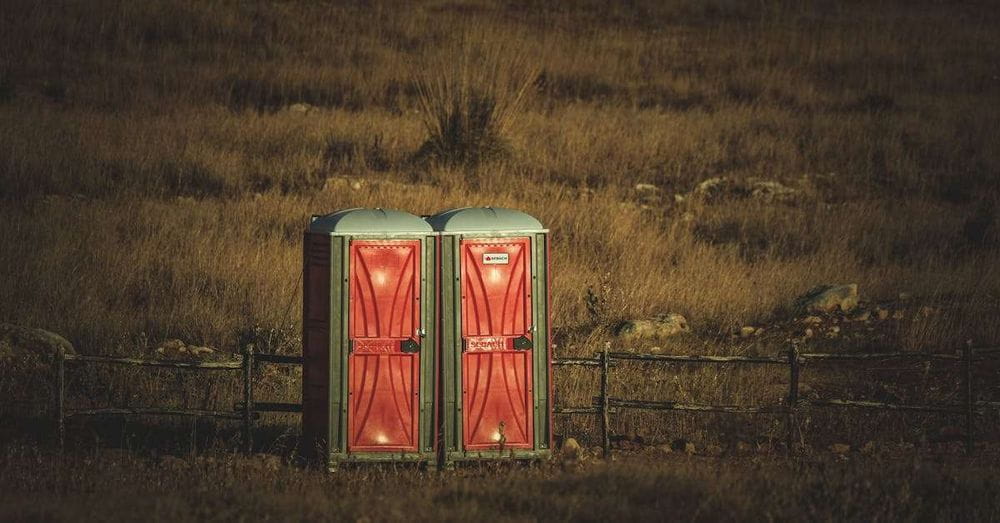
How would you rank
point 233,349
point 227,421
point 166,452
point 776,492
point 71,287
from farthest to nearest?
1. point 71,287
2. point 233,349
3. point 227,421
4. point 166,452
5. point 776,492

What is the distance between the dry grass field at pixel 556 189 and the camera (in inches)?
386

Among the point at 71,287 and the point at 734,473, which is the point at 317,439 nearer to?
the point at 734,473

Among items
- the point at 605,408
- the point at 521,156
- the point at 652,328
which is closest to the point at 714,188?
the point at 521,156

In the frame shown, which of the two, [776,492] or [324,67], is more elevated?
[324,67]

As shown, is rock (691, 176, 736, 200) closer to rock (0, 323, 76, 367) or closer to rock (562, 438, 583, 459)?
rock (562, 438, 583, 459)

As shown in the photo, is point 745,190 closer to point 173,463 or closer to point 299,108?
point 299,108

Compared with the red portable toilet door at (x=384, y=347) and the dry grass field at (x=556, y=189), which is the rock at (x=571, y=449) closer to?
the dry grass field at (x=556, y=189)

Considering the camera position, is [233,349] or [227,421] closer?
[227,421]

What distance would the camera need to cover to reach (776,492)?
28.7 feet

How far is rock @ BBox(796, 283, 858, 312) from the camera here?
15.2 meters

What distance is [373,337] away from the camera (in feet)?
32.6

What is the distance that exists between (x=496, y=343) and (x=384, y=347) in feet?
2.54

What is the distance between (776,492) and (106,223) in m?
11.3

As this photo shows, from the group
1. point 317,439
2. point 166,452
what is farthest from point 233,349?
point 317,439
